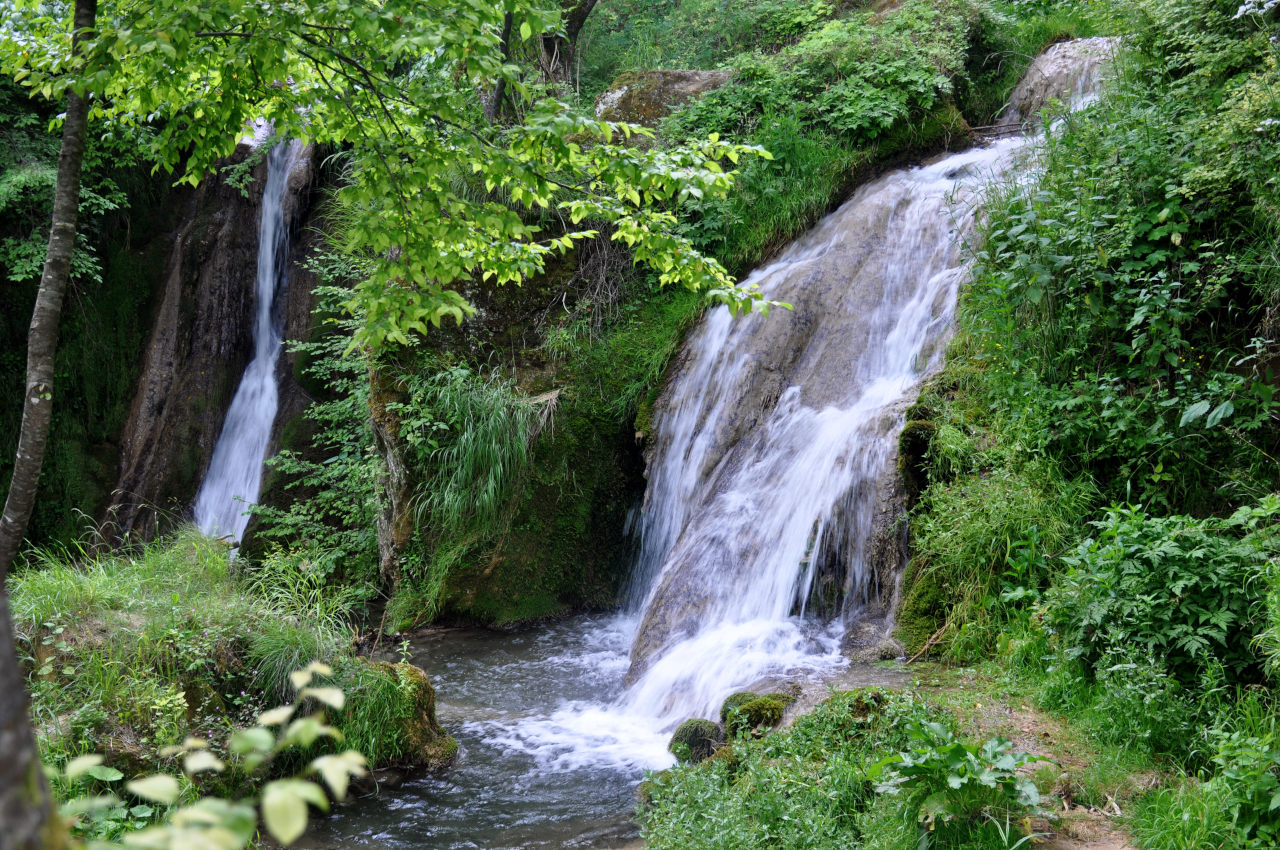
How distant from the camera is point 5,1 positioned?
5555mm

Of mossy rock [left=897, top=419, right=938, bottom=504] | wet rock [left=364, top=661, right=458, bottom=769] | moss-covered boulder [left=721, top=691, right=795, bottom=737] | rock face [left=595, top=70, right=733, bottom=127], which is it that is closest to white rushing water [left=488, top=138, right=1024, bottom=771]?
mossy rock [left=897, top=419, right=938, bottom=504]

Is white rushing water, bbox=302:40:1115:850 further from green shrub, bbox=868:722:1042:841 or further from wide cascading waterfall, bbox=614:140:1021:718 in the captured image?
green shrub, bbox=868:722:1042:841

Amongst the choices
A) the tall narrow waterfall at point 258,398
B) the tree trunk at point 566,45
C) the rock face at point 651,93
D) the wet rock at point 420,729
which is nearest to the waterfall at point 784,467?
the wet rock at point 420,729

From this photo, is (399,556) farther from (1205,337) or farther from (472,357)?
(1205,337)

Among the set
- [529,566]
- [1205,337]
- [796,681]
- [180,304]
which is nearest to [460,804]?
[796,681]

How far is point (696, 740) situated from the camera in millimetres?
4902

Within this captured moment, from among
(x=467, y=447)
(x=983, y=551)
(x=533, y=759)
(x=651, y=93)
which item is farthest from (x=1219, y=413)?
(x=651, y=93)

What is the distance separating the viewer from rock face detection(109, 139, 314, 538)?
40.0 ft

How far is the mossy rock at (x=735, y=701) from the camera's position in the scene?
4.82m

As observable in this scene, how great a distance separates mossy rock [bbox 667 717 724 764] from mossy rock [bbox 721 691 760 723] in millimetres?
101

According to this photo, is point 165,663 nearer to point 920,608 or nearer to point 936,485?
point 920,608

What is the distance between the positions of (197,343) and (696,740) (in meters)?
10.6

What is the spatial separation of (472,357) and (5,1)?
4725mm

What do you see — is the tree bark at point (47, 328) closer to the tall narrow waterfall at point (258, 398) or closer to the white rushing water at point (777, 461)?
the white rushing water at point (777, 461)
